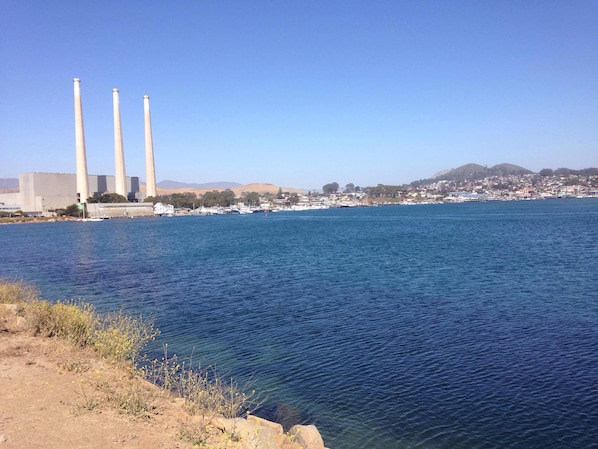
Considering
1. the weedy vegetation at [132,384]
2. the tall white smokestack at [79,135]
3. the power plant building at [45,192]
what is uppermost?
the tall white smokestack at [79,135]

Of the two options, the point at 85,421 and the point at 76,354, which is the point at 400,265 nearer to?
the point at 76,354

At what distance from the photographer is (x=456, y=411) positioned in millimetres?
12570

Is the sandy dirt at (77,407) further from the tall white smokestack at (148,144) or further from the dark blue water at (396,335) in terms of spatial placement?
the tall white smokestack at (148,144)

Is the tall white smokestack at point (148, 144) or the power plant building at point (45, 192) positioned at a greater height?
the tall white smokestack at point (148, 144)

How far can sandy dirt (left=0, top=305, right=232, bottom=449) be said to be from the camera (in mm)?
8148

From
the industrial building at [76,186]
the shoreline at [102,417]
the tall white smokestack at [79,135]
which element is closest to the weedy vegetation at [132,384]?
the shoreline at [102,417]

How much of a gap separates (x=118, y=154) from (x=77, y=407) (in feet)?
554

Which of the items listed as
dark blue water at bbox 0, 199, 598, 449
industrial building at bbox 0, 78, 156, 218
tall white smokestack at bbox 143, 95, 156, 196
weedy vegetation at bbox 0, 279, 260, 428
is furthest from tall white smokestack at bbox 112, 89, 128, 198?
weedy vegetation at bbox 0, 279, 260, 428

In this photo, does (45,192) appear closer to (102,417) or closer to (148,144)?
(148,144)

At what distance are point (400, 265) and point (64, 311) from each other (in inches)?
1146

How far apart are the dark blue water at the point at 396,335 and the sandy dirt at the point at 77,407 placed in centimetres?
389

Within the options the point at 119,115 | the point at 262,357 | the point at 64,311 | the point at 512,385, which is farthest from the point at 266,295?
the point at 119,115

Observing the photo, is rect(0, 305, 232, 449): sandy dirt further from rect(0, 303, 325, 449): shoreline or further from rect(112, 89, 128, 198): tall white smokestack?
rect(112, 89, 128, 198): tall white smokestack

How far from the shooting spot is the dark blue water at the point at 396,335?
12.1 meters
